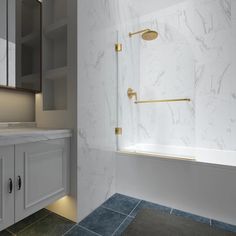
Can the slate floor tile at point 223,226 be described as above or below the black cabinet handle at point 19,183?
below

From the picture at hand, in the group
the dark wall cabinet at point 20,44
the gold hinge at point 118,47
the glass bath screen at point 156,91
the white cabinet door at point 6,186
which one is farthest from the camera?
the glass bath screen at point 156,91

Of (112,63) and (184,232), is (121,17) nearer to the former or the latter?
(112,63)

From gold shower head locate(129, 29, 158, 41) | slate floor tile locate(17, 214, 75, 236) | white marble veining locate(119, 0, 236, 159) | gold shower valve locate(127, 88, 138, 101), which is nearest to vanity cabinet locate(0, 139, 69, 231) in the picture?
slate floor tile locate(17, 214, 75, 236)

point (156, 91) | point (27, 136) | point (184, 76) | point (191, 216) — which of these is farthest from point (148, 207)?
point (184, 76)

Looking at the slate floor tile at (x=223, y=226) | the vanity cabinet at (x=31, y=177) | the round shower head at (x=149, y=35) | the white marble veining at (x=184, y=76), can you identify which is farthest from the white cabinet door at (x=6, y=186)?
the round shower head at (x=149, y=35)

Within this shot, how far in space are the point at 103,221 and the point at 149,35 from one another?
238cm

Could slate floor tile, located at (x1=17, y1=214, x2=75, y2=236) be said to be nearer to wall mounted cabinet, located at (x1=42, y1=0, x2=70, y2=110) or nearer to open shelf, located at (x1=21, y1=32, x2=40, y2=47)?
wall mounted cabinet, located at (x1=42, y1=0, x2=70, y2=110)

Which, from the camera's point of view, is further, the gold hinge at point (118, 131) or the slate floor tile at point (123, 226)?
the gold hinge at point (118, 131)

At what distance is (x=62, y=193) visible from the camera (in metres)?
1.28

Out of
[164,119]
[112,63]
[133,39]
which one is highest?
[133,39]

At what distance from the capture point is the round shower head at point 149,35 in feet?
7.41

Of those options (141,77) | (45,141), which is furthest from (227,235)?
(141,77)

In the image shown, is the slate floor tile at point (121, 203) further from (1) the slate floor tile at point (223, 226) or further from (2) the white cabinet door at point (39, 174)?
(1) the slate floor tile at point (223, 226)

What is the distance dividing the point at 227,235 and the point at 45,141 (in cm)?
149
